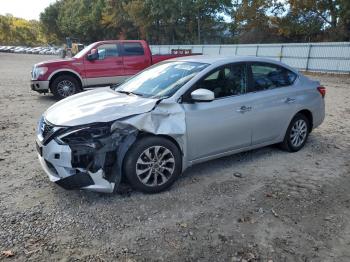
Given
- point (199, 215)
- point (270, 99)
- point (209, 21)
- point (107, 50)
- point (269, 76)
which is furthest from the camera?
point (209, 21)

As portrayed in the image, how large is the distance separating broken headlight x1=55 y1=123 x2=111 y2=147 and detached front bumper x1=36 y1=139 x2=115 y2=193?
0.25 feet

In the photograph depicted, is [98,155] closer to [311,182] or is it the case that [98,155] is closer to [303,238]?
[303,238]

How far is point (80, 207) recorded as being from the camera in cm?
396

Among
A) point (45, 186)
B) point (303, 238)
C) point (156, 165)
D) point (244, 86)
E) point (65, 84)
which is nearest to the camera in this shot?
point (303, 238)

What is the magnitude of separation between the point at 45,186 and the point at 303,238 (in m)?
3.13

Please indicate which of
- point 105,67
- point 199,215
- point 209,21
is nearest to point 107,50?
point 105,67

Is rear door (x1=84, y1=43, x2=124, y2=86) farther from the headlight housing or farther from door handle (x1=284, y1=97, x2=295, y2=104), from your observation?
door handle (x1=284, y1=97, x2=295, y2=104)

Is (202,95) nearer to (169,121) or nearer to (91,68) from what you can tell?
(169,121)

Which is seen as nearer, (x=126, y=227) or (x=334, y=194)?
(x=126, y=227)

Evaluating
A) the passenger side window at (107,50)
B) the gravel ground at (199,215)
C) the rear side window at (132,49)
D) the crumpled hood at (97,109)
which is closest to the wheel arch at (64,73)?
the passenger side window at (107,50)

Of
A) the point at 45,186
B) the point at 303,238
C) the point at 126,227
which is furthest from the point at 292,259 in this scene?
the point at 45,186

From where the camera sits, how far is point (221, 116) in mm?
4637

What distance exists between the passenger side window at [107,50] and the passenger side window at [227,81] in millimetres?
6923

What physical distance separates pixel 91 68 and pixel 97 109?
23.5 ft
